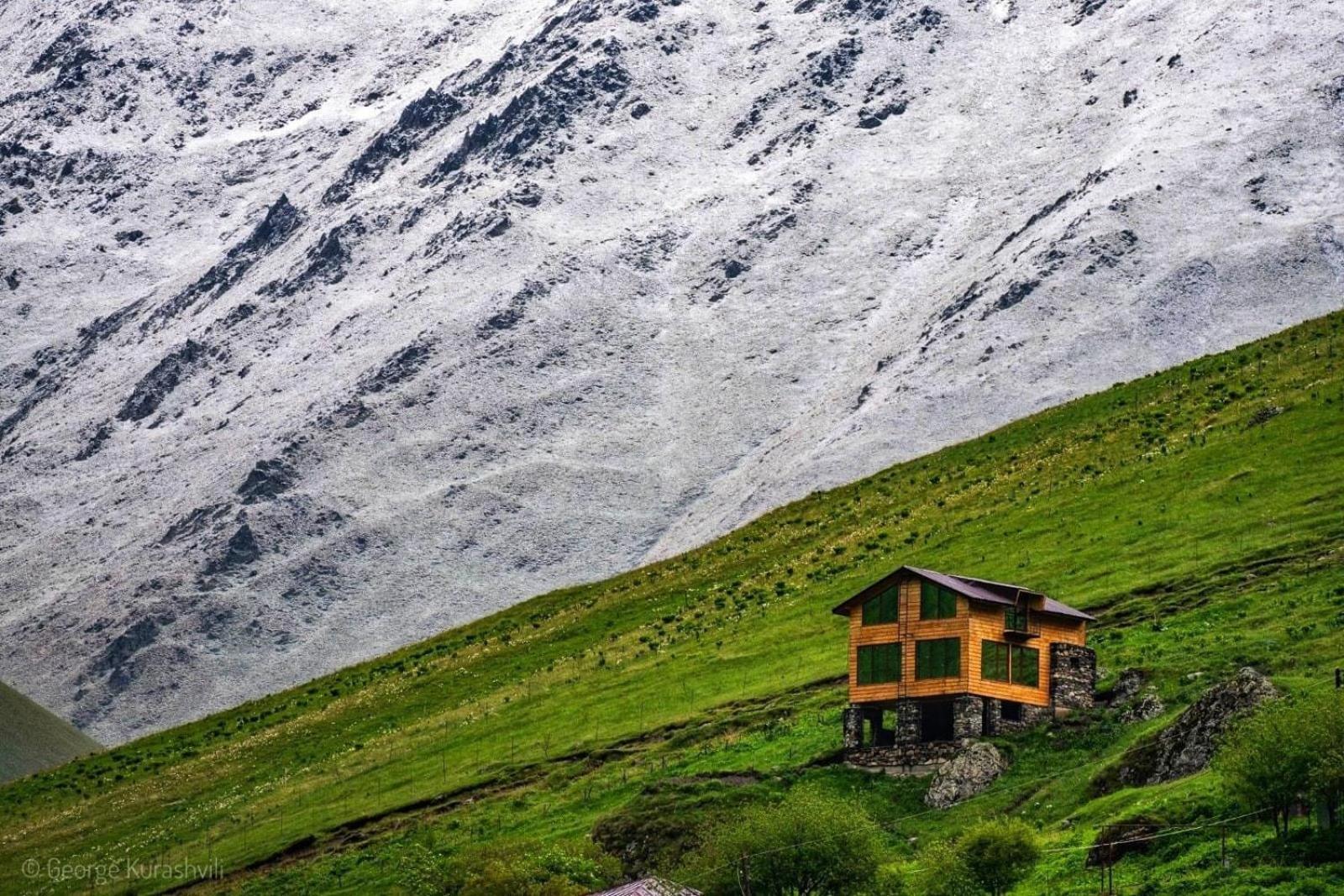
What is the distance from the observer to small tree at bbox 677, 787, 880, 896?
58250 millimetres

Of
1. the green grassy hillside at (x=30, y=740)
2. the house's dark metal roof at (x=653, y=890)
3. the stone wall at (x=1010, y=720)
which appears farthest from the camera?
the green grassy hillside at (x=30, y=740)

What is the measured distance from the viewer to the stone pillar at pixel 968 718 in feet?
244

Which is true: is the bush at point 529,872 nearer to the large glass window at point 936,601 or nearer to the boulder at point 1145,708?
the large glass window at point 936,601

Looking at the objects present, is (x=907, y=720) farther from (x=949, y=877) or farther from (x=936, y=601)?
(x=949, y=877)

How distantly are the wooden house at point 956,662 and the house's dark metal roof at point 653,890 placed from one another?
16.6m

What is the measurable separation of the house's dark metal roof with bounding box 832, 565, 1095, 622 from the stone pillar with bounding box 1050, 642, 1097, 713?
170 centimetres

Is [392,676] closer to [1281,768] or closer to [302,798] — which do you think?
[302,798]

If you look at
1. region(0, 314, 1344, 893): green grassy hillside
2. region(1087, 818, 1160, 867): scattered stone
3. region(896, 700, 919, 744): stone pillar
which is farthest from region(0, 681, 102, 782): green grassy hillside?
region(1087, 818, 1160, 867): scattered stone

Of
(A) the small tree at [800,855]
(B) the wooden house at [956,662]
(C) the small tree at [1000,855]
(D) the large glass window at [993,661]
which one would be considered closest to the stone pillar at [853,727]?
(B) the wooden house at [956,662]

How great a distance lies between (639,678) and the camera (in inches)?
4124

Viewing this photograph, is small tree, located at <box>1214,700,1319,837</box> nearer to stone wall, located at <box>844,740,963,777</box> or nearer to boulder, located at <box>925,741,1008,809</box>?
boulder, located at <box>925,741,1008,809</box>

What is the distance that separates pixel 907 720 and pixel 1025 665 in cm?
496

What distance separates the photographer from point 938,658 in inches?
2990

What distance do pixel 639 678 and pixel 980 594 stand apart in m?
32.5
